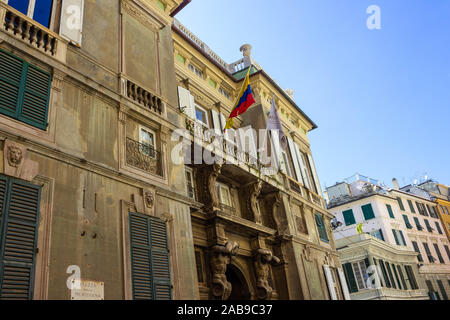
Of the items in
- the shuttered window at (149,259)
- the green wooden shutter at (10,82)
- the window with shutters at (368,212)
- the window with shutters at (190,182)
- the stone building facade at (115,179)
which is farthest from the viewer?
the window with shutters at (368,212)

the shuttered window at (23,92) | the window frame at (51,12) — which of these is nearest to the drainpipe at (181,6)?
the window frame at (51,12)

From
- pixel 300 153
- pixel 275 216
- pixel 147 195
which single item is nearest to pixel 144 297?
pixel 147 195

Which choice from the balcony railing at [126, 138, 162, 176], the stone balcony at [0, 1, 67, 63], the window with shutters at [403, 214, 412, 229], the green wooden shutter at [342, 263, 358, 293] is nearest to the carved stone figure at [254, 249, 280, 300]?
the balcony railing at [126, 138, 162, 176]

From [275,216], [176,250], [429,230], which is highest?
[429,230]

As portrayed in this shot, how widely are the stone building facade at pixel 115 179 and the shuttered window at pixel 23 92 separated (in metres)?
0.03

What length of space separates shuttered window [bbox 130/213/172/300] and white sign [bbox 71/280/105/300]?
3.03 ft

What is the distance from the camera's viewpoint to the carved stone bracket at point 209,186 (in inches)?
550

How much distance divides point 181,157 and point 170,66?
384 cm

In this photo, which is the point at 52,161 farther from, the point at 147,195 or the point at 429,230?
the point at 429,230

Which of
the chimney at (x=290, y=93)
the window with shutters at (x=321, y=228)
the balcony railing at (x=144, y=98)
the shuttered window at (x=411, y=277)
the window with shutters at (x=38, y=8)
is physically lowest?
the shuttered window at (x=411, y=277)

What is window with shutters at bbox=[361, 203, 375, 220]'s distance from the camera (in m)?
38.9

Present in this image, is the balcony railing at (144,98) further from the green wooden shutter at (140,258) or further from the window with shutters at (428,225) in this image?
the window with shutters at (428,225)

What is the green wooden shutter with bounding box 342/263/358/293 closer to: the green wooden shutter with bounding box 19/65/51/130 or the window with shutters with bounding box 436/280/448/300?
the window with shutters with bounding box 436/280/448/300
